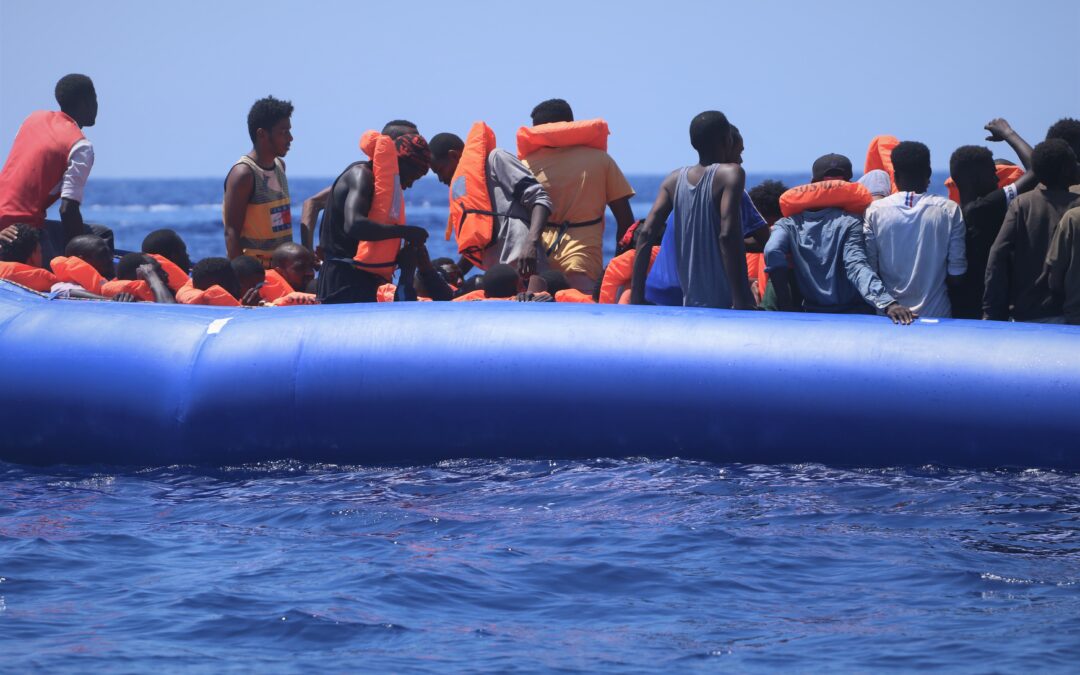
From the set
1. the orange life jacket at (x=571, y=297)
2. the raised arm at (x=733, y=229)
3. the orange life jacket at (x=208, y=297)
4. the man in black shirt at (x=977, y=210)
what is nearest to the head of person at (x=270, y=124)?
the orange life jacket at (x=208, y=297)

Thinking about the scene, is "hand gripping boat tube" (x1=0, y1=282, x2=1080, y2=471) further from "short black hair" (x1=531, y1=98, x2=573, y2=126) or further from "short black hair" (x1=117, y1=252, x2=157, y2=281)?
"short black hair" (x1=531, y1=98, x2=573, y2=126)

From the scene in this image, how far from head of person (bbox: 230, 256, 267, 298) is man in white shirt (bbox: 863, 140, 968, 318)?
3.16m

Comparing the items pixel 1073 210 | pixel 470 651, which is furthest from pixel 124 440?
pixel 1073 210

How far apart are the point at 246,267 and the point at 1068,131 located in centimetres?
413

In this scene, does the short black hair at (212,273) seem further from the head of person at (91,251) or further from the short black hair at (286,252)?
the head of person at (91,251)

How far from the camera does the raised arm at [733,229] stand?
239 inches

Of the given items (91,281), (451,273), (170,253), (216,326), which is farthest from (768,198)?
(91,281)

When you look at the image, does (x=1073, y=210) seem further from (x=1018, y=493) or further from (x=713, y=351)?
(x=713, y=351)

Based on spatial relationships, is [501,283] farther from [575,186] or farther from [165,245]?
[165,245]

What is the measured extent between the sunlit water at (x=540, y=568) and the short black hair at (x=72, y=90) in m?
2.23

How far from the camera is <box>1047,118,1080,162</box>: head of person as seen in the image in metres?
6.84

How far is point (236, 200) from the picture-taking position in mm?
7559

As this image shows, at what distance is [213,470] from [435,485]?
1058 mm

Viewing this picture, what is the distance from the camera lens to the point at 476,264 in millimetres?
7801
